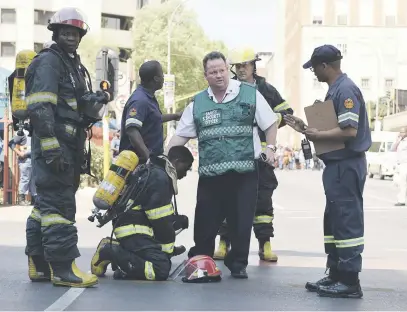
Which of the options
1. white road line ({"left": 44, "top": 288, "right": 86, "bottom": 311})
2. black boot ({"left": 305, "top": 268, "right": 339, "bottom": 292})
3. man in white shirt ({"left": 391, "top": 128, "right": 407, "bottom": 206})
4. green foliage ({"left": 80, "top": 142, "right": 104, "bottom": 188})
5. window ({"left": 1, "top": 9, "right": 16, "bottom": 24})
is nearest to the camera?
white road line ({"left": 44, "top": 288, "right": 86, "bottom": 311})

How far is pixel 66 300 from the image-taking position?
21.5 ft

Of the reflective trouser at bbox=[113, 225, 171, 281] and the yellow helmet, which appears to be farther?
the yellow helmet

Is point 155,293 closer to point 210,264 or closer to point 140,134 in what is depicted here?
point 210,264

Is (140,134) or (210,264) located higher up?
(140,134)

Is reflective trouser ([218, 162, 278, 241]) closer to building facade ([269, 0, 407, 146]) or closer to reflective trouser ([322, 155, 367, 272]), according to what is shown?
reflective trouser ([322, 155, 367, 272])

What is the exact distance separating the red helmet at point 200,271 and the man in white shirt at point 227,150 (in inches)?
14.1

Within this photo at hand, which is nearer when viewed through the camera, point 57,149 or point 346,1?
point 57,149

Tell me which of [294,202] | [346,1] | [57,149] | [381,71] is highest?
[346,1]

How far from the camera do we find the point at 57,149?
6.91 m

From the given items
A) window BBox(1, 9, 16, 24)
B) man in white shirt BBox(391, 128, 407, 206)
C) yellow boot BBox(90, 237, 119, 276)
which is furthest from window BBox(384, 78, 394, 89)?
yellow boot BBox(90, 237, 119, 276)

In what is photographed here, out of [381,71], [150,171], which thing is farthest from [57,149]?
[381,71]

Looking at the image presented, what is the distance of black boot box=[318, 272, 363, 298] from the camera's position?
6.88m

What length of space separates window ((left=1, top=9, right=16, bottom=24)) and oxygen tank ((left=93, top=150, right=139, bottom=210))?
62963mm

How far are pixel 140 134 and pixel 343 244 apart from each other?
230cm
